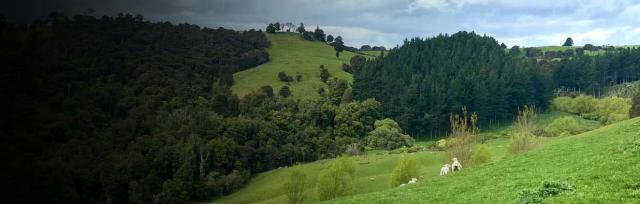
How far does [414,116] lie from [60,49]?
14135 centimetres

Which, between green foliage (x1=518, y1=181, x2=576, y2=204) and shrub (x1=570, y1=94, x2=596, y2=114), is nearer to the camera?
green foliage (x1=518, y1=181, x2=576, y2=204)

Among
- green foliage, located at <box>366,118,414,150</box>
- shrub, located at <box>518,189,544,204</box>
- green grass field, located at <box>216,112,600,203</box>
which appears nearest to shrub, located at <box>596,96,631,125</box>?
green grass field, located at <box>216,112,600,203</box>

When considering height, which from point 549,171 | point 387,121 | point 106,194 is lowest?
point 106,194

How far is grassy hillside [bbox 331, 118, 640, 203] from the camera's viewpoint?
18156 millimetres

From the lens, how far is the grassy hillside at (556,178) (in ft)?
59.6

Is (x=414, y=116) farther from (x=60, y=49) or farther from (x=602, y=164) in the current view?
(x=602, y=164)

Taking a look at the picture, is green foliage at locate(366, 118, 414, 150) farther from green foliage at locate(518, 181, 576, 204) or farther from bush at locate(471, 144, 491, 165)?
green foliage at locate(518, 181, 576, 204)

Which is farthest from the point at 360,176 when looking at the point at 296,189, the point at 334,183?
the point at 334,183

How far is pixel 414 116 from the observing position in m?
195

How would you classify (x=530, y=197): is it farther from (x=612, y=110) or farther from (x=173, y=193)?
(x=612, y=110)

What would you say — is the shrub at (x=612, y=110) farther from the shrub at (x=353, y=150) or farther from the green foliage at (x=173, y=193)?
the green foliage at (x=173, y=193)

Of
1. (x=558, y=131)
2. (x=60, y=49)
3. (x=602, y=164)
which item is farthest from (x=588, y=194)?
(x=60, y=49)

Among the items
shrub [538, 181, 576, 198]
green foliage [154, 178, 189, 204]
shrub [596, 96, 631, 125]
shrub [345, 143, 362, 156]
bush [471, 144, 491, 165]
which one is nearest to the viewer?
shrub [538, 181, 576, 198]

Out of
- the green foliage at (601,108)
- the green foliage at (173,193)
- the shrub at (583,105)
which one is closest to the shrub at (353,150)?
the green foliage at (173,193)
